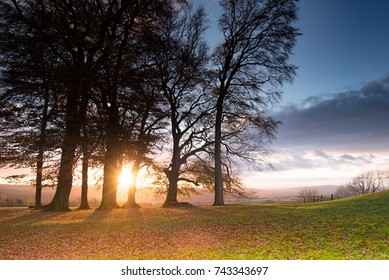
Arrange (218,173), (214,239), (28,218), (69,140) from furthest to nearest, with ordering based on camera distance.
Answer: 1. (218,173)
2. (69,140)
3. (28,218)
4. (214,239)

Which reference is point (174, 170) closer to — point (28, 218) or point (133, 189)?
point (133, 189)

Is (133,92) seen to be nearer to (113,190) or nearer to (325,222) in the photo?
(113,190)

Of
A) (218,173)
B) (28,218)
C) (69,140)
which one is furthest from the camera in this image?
(218,173)

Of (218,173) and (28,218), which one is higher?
(218,173)

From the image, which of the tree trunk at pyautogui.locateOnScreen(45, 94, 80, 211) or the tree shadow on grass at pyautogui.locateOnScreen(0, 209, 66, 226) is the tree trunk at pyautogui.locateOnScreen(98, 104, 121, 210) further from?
the tree shadow on grass at pyautogui.locateOnScreen(0, 209, 66, 226)

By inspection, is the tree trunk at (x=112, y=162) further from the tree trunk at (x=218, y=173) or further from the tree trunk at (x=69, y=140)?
the tree trunk at (x=218, y=173)

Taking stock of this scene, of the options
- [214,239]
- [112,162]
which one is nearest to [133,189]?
[112,162]

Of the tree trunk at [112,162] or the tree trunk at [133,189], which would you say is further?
the tree trunk at [133,189]

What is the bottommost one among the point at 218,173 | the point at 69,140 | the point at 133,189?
the point at 133,189

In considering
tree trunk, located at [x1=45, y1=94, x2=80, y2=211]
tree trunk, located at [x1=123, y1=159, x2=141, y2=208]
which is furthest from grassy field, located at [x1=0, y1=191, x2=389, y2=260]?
tree trunk, located at [x1=123, y1=159, x2=141, y2=208]

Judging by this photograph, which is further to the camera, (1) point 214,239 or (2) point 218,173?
(2) point 218,173

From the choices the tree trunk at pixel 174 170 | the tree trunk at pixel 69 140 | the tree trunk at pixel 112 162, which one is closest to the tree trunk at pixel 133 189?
the tree trunk at pixel 112 162
